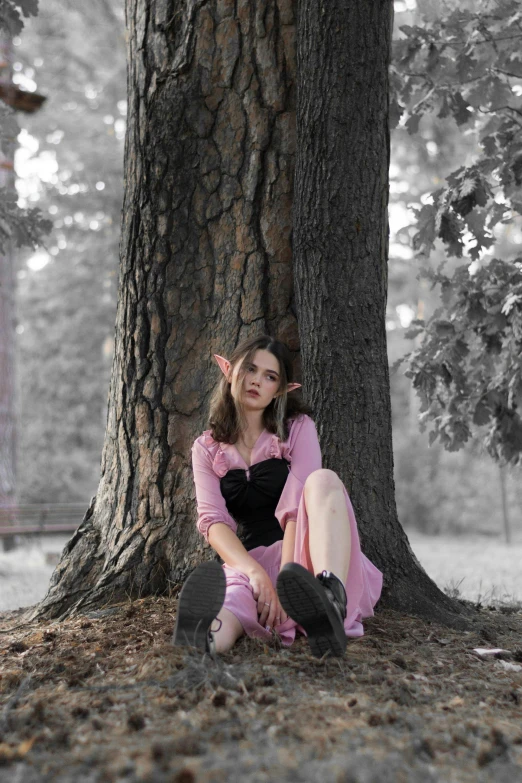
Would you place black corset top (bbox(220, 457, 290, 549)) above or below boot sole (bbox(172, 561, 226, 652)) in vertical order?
above

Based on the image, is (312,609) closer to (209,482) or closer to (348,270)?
(209,482)

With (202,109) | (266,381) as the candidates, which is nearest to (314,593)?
(266,381)

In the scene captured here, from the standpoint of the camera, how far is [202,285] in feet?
12.3

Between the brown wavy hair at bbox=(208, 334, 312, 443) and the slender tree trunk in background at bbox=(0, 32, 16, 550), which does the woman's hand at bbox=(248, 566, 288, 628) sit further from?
the slender tree trunk in background at bbox=(0, 32, 16, 550)

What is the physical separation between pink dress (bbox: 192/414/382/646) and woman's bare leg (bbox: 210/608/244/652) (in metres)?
0.03

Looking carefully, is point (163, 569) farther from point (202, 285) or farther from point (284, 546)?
point (202, 285)

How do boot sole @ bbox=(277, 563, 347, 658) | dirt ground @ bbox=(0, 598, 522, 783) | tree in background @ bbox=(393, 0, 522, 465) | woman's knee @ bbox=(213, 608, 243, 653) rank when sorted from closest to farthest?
dirt ground @ bbox=(0, 598, 522, 783), boot sole @ bbox=(277, 563, 347, 658), woman's knee @ bbox=(213, 608, 243, 653), tree in background @ bbox=(393, 0, 522, 465)

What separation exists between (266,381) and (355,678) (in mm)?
1399

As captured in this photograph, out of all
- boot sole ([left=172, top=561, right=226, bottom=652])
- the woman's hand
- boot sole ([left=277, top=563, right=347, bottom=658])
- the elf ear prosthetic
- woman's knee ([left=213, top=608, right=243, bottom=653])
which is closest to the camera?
boot sole ([left=277, top=563, right=347, bottom=658])

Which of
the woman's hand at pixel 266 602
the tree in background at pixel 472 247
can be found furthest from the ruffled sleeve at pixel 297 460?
the tree in background at pixel 472 247

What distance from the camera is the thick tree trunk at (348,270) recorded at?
3537 millimetres

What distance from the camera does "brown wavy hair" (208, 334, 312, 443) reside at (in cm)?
339

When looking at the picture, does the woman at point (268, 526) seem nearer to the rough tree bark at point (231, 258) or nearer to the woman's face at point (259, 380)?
the woman's face at point (259, 380)

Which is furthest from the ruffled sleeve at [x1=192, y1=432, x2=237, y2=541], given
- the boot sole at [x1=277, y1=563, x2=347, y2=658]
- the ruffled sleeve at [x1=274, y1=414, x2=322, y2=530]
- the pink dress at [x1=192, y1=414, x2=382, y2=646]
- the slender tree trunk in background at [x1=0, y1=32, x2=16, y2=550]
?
the slender tree trunk in background at [x1=0, y1=32, x2=16, y2=550]
